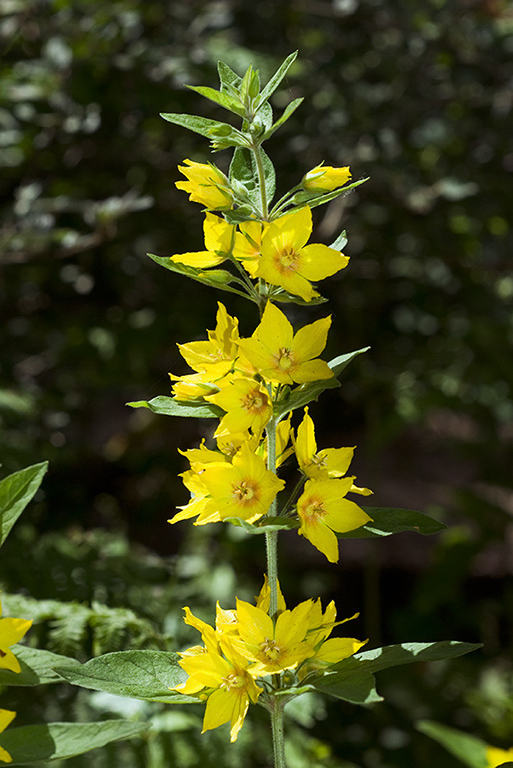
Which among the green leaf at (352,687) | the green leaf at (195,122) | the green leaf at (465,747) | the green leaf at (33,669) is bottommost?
the green leaf at (465,747)

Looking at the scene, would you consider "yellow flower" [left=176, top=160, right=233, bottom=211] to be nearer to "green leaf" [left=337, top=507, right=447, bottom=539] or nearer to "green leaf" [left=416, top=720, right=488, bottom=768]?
"green leaf" [left=337, top=507, right=447, bottom=539]

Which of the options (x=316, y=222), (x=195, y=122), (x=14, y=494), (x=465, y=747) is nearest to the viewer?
(x=195, y=122)

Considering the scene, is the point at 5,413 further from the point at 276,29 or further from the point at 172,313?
the point at 276,29

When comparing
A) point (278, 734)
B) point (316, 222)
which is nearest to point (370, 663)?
point (278, 734)

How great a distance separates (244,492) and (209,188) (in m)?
Result: 0.37

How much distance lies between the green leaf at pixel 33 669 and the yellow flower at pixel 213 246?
0.54 metres

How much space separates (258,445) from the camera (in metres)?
0.92

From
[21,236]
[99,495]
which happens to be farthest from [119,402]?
[21,236]

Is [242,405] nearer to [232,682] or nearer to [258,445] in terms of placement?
[258,445]

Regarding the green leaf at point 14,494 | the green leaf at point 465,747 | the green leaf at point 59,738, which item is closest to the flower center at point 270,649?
the green leaf at point 59,738

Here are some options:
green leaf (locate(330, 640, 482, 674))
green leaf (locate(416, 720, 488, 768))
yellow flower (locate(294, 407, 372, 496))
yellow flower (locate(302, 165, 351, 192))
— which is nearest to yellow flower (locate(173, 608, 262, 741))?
green leaf (locate(330, 640, 482, 674))

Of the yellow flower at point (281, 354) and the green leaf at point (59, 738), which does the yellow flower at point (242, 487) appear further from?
the green leaf at point (59, 738)

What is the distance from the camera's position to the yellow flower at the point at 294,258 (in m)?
0.86

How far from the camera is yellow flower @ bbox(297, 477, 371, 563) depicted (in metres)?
0.87
